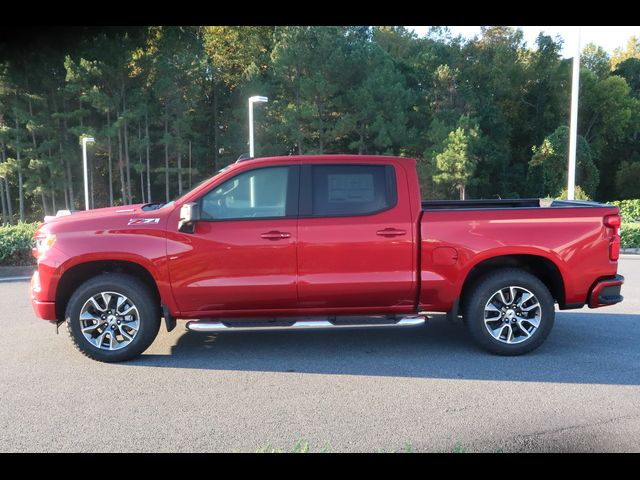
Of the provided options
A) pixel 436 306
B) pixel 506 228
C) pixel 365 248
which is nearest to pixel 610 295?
pixel 506 228

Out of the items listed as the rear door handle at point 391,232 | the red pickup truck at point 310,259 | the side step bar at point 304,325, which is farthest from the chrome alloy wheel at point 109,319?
the rear door handle at point 391,232

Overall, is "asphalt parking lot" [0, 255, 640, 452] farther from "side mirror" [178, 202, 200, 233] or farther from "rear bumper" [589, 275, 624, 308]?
"side mirror" [178, 202, 200, 233]

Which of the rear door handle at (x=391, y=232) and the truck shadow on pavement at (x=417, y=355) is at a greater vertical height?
the rear door handle at (x=391, y=232)

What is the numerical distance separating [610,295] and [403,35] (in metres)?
52.9

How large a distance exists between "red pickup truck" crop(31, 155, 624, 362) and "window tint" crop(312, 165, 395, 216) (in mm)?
13

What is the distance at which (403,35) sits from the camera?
54.6 m

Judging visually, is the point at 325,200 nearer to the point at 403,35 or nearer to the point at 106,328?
the point at 106,328

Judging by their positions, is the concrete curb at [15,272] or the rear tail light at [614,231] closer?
the rear tail light at [614,231]

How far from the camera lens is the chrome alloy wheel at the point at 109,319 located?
18.1 ft

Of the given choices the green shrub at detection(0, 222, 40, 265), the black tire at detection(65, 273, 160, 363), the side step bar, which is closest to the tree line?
the green shrub at detection(0, 222, 40, 265)

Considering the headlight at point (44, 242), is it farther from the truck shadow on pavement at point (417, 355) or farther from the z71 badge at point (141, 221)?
the truck shadow on pavement at point (417, 355)

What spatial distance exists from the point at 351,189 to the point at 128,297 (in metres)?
2.37

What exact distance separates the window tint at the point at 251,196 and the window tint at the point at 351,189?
1.09 ft

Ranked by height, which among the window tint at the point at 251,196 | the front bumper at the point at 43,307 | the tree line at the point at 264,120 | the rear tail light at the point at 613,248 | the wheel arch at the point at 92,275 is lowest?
the front bumper at the point at 43,307
